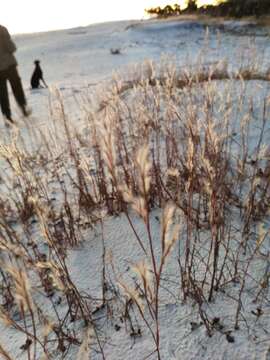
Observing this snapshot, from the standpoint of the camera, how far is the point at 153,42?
12.2 meters

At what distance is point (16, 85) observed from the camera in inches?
176

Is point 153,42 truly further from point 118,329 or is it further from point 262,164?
point 118,329

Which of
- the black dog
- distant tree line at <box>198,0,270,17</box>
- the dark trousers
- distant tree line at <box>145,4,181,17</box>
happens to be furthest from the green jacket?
distant tree line at <box>145,4,181,17</box>

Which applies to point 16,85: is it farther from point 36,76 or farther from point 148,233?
point 148,233

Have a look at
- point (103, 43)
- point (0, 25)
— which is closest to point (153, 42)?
point (103, 43)

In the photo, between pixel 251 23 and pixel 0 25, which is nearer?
pixel 0 25

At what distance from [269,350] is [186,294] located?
301 millimetres

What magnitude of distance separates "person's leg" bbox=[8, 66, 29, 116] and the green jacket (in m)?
0.11

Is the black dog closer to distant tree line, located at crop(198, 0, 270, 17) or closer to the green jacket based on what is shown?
the green jacket

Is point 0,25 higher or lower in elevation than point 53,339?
higher

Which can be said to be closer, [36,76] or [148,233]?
[148,233]

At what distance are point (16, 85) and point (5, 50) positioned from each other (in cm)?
45

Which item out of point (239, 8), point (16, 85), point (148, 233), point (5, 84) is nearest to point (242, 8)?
point (239, 8)

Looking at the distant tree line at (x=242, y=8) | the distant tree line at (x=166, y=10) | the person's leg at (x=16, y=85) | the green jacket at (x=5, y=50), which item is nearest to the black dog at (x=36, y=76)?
the person's leg at (x=16, y=85)
